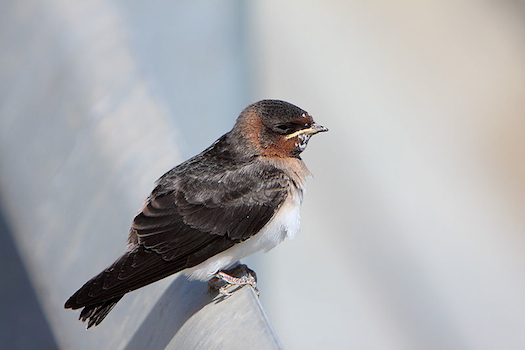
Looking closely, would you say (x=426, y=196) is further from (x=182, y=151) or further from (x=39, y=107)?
(x=39, y=107)

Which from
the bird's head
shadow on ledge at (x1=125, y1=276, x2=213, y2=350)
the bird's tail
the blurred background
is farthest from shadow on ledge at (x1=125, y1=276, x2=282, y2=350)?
the bird's head

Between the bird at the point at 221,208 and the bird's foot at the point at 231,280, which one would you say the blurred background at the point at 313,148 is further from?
the bird's foot at the point at 231,280

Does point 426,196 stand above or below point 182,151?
below

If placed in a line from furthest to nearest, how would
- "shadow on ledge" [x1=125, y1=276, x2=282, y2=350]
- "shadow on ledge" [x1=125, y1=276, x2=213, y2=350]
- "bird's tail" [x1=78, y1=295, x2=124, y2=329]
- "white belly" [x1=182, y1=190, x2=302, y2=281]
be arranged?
"white belly" [x1=182, y1=190, x2=302, y2=281] → "bird's tail" [x1=78, y1=295, x2=124, y2=329] → "shadow on ledge" [x1=125, y1=276, x2=213, y2=350] → "shadow on ledge" [x1=125, y1=276, x2=282, y2=350]

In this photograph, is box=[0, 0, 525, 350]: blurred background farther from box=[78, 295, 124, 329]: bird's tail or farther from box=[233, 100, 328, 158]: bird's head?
box=[233, 100, 328, 158]: bird's head

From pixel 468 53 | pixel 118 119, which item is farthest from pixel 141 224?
pixel 468 53

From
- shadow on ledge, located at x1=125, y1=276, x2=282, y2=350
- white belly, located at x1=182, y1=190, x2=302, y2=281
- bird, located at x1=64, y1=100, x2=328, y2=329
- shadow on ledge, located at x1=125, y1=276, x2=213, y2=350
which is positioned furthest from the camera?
white belly, located at x1=182, y1=190, x2=302, y2=281

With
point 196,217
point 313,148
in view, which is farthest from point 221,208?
point 313,148
